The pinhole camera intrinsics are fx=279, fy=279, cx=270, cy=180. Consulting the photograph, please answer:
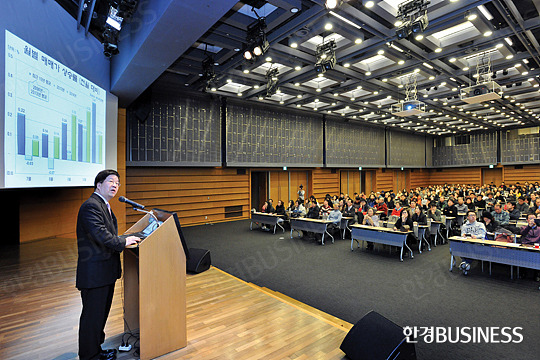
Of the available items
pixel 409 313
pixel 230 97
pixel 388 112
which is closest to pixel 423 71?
pixel 388 112

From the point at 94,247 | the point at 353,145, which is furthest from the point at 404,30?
the point at 353,145

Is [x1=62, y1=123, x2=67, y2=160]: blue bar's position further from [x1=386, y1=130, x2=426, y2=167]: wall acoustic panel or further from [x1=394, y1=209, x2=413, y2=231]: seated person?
[x1=386, y1=130, x2=426, y2=167]: wall acoustic panel

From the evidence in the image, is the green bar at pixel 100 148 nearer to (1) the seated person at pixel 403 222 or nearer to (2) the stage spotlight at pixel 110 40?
(2) the stage spotlight at pixel 110 40

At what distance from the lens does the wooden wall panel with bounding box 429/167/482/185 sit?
21031 mm

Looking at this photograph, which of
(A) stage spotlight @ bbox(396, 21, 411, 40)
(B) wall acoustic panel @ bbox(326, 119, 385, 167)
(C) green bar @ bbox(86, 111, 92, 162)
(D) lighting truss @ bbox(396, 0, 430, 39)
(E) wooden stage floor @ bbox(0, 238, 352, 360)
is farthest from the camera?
(B) wall acoustic panel @ bbox(326, 119, 385, 167)

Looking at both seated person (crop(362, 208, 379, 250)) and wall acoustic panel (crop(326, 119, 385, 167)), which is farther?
wall acoustic panel (crop(326, 119, 385, 167))

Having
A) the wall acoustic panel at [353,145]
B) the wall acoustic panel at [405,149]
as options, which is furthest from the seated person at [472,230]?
the wall acoustic panel at [405,149]

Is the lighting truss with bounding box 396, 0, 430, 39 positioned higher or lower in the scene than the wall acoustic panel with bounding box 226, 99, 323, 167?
higher

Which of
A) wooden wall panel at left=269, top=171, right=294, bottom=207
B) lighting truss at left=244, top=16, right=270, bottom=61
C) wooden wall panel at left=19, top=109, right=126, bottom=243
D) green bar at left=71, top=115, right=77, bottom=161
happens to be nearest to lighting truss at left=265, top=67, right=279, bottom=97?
lighting truss at left=244, top=16, right=270, bottom=61

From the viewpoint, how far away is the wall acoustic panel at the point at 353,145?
50.9 feet

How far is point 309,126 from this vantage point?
1438cm

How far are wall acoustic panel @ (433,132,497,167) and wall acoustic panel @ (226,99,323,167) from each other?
42.2ft

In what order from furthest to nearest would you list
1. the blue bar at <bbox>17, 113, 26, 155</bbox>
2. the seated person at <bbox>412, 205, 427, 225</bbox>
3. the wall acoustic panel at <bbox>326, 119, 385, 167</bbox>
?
the wall acoustic panel at <bbox>326, 119, 385, 167</bbox>
the seated person at <bbox>412, 205, 427, 225</bbox>
the blue bar at <bbox>17, 113, 26, 155</bbox>

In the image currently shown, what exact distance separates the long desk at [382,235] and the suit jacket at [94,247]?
5963 millimetres
